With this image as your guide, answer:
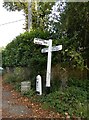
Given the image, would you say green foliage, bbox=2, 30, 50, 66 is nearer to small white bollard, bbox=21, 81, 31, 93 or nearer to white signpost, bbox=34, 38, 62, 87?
white signpost, bbox=34, 38, 62, 87

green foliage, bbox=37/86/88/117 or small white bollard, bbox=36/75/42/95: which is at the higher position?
small white bollard, bbox=36/75/42/95

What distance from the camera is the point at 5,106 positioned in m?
4.35

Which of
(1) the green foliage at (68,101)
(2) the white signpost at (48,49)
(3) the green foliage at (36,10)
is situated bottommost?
(1) the green foliage at (68,101)

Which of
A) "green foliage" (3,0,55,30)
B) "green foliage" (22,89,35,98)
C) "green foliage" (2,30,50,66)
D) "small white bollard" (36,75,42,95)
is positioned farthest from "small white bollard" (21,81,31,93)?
→ "green foliage" (3,0,55,30)

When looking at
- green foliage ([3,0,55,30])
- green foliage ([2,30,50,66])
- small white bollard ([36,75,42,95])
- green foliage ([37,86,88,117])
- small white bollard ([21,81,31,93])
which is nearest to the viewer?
green foliage ([37,86,88,117])

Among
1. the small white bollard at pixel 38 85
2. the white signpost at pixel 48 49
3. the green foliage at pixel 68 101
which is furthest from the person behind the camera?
the small white bollard at pixel 38 85

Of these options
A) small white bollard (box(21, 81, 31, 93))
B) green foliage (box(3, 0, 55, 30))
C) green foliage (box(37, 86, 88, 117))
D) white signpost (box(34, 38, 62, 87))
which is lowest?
green foliage (box(37, 86, 88, 117))

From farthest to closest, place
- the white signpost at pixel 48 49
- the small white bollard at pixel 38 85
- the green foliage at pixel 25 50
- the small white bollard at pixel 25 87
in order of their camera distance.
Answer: the green foliage at pixel 25 50 < the small white bollard at pixel 25 87 < the small white bollard at pixel 38 85 < the white signpost at pixel 48 49

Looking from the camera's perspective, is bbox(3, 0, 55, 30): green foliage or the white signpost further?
bbox(3, 0, 55, 30): green foliage

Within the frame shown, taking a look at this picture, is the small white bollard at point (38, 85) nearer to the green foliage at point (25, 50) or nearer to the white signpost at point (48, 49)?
the white signpost at point (48, 49)

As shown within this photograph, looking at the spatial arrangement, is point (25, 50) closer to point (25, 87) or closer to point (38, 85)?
point (25, 87)

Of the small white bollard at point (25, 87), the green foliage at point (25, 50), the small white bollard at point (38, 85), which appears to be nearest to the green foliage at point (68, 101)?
the small white bollard at point (38, 85)

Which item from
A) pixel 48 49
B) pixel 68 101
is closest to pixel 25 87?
pixel 48 49

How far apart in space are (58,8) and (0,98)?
92.0 inches
